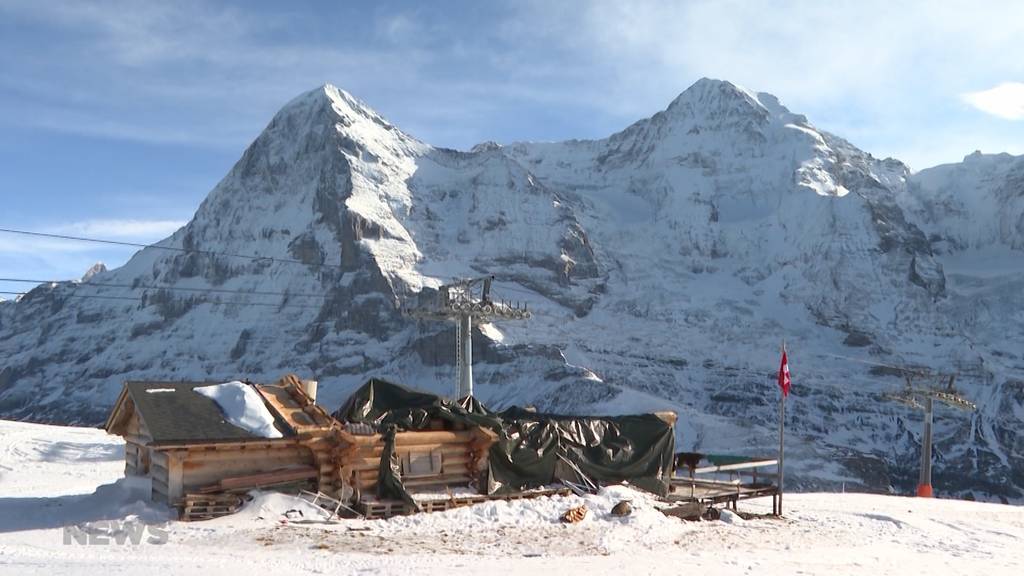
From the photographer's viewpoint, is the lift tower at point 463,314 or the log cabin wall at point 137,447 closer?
the log cabin wall at point 137,447

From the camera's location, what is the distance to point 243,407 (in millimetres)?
20844

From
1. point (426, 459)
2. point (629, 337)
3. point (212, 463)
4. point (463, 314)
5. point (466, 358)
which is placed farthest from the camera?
point (629, 337)

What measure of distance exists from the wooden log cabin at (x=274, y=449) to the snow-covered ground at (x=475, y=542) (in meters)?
A: 0.79

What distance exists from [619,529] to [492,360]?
125978mm

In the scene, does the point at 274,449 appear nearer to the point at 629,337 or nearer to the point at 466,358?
the point at 466,358

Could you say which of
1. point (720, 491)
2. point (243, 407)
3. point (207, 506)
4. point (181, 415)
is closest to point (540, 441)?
point (720, 491)

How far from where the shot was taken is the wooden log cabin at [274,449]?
1939cm

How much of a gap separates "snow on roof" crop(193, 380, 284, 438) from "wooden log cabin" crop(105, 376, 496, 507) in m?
0.14

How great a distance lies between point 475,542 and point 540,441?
565cm

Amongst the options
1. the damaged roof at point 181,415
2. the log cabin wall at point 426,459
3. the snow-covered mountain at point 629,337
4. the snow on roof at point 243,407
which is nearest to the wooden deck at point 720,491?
the log cabin wall at point 426,459

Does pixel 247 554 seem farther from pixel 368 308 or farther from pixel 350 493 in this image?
pixel 368 308

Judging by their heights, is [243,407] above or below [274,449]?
above

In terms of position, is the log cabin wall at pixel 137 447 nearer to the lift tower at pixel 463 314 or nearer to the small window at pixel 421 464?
the small window at pixel 421 464

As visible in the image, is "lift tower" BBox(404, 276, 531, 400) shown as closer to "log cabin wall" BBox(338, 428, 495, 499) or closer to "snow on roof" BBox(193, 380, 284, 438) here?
"log cabin wall" BBox(338, 428, 495, 499)
